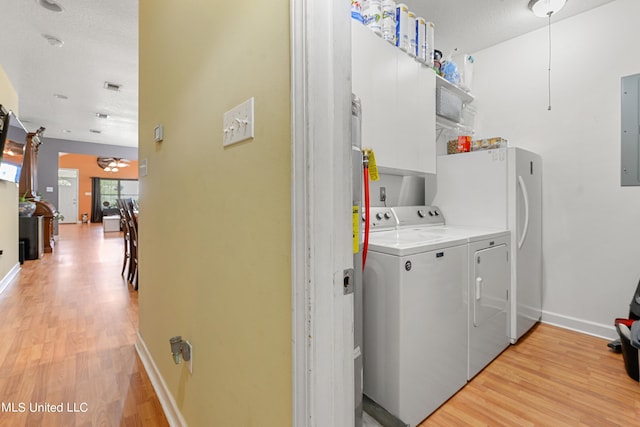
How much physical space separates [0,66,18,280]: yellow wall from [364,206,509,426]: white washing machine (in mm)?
4393

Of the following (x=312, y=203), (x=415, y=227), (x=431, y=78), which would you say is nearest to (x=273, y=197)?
(x=312, y=203)

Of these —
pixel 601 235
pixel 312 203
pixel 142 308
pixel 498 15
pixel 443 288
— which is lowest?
pixel 142 308

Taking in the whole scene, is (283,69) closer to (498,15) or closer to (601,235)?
(498,15)

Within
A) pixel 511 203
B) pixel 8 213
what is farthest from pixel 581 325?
pixel 8 213

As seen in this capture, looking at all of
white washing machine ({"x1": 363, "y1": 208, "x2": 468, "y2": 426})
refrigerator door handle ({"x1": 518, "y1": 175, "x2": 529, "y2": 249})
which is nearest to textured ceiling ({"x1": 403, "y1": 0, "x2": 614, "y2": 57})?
refrigerator door handle ({"x1": 518, "y1": 175, "x2": 529, "y2": 249})

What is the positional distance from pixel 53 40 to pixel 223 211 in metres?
3.42

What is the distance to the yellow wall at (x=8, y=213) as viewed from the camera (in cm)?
362

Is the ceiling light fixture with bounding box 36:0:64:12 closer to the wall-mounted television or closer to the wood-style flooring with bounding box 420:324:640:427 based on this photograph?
the wall-mounted television

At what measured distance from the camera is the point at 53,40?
3.01 m

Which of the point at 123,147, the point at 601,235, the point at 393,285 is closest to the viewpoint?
the point at 393,285

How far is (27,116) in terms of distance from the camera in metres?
5.80

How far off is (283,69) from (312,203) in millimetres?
335

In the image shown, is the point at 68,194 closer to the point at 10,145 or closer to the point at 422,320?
the point at 10,145

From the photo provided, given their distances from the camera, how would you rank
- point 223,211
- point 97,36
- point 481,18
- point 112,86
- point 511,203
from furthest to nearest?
point 112,86 < point 97,36 < point 481,18 < point 511,203 < point 223,211
